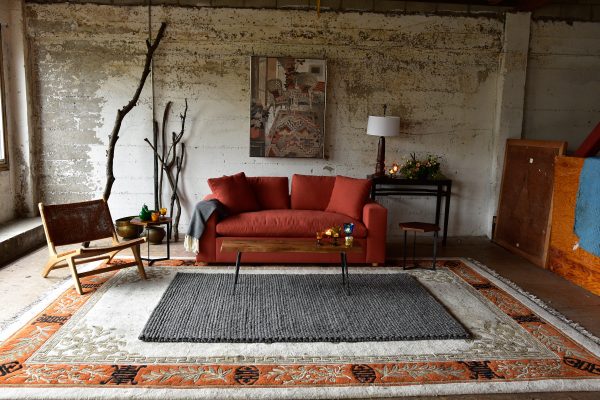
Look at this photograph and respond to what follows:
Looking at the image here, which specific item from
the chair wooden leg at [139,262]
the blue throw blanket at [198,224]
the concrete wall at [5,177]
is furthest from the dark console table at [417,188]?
the concrete wall at [5,177]

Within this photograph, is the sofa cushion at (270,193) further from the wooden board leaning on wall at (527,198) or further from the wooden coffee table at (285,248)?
the wooden board leaning on wall at (527,198)

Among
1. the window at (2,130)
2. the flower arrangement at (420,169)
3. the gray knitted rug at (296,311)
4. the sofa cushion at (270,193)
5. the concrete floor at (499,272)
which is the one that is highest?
the window at (2,130)

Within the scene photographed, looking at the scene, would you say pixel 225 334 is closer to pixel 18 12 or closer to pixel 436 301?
pixel 436 301

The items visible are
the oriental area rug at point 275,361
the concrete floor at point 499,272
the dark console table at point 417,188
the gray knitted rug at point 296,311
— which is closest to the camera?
the oriental area rug at point 275,361

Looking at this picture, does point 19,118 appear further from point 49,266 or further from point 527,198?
point 527,198

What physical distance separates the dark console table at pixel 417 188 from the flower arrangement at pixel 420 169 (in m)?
0.14

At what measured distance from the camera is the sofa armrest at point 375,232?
5.34 m

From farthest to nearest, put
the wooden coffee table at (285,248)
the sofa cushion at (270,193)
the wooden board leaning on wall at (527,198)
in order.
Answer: the sofa cushion at (270,193)
the wooden board leaning on wall at (527,198)
the wooden coffee table at (285,248)

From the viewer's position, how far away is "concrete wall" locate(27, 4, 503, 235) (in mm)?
6375

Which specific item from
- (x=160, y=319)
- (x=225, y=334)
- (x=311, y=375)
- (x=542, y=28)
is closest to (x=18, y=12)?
(x=160, y=319)

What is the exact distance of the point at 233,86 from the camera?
654cm

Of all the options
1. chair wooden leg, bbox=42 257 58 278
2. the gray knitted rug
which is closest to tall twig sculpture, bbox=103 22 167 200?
chair wooden leg, bbox=42 257 58 278

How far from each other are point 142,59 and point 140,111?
0.69 meters

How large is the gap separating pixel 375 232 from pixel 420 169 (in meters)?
1.55
